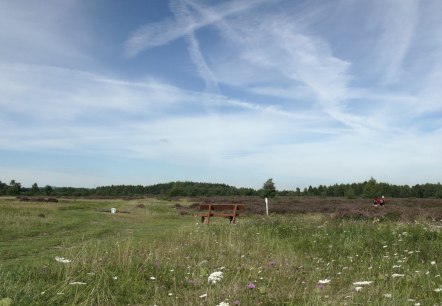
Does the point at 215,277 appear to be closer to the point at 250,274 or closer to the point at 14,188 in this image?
the point at 250,274

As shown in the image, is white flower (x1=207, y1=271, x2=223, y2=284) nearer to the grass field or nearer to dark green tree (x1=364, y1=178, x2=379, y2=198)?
the grass field

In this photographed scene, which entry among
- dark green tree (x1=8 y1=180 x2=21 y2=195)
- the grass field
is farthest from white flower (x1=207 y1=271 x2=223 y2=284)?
dark green tree (x1=8 y1=180 x2=21 y2=195)

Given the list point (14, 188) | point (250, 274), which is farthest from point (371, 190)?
point (14, 188)

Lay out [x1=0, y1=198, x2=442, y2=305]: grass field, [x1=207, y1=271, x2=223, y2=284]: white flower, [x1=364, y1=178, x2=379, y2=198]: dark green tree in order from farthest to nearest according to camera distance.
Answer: [x1=364, y1=178, x2=379, y2=198]: dark green tree → [x1=207, y1=271, x2=223, y2=284]: white flower → [x1=0, y1=198, x2=442, y2=305]: grass field

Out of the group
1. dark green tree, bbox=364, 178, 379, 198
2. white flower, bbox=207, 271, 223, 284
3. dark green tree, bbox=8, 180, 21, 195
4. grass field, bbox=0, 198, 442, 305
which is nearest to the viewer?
grass field, bbox=0, 198, 442, 305

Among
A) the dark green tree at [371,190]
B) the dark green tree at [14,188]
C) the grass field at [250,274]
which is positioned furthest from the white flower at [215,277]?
the dark green tree at [14,188]

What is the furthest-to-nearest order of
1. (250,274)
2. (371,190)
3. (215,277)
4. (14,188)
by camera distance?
(14,188), (371,190), (250,274), (215,277)

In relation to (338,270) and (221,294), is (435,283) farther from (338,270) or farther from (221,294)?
(221,294)

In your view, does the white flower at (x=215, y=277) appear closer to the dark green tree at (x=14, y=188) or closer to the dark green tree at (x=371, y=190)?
the dark green tree at (x=371, y=190)

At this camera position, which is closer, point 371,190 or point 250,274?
point 250,274

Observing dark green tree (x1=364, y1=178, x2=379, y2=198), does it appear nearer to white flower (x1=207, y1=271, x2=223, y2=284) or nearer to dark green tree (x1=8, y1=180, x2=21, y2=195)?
white flower (x1=207, y1=271, x2=223, y2=284)

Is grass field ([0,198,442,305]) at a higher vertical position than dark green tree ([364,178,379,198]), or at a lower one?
lower

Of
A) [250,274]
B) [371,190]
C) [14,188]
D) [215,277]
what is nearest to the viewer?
[215,277]

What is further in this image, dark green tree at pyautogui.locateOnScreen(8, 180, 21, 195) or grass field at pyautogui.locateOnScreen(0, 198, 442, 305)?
dark green tree at pyautogui.locateOnScreen(8, 180, 21, 195)
